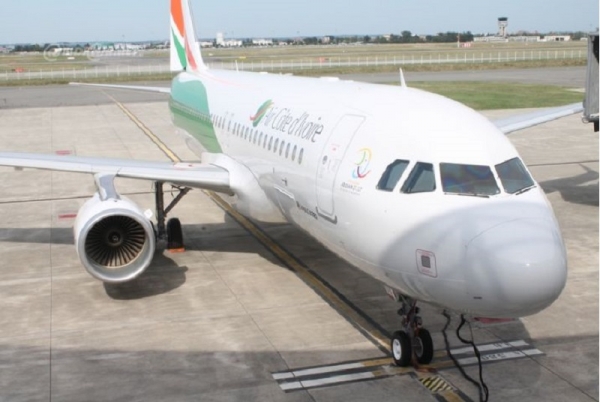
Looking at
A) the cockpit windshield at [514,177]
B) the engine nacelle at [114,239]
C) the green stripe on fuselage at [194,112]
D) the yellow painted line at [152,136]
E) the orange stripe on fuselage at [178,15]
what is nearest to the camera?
the cockpit windshield at [514,177]

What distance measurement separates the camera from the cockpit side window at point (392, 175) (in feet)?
32.4

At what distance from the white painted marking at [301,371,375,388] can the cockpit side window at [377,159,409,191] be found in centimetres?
262

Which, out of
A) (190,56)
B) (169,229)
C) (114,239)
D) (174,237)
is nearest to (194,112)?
(190,56)

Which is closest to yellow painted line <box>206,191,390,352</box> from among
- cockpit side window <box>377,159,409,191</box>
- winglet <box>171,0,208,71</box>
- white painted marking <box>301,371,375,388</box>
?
white painted marking <box>301,371,375,388</box>

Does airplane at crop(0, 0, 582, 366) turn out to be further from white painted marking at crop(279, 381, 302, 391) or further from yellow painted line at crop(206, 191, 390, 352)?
white painted marking at crop(279, 381, 302, 391)

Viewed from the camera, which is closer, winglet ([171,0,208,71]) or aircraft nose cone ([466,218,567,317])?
aircraft nose cone ([466,218,567,317])

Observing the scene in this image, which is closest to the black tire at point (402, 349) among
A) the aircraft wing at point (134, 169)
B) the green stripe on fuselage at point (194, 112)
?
the aircraft wing at point (134, 169)

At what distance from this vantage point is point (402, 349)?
35.5ft

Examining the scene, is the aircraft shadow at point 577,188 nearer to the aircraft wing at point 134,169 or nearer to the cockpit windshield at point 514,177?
the aircraft wing at point 134,169

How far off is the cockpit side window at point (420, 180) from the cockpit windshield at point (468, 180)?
146mm

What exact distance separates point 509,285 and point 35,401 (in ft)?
20.2

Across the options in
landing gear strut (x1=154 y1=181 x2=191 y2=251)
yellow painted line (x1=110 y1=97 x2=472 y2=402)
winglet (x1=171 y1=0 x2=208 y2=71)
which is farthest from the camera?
winglet (x1=171 y1=0 x2=208 y2=71)

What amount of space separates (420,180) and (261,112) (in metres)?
7.07

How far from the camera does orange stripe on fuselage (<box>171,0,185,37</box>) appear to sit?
25.5 meters
